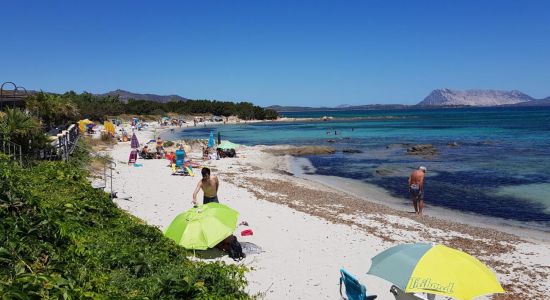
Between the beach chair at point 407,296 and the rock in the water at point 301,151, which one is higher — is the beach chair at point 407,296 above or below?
above

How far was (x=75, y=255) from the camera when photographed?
5188mm

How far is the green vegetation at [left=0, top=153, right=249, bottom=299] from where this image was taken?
3.69 m

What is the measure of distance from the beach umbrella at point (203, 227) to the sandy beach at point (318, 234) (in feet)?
2.83

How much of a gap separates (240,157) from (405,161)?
38.8 ft

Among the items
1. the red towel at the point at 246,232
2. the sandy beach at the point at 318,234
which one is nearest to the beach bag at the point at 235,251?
the sandy beach at the point at 318,234

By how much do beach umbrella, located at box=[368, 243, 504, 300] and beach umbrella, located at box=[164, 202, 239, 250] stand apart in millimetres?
3189

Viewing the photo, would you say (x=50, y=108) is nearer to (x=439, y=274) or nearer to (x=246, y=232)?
(x=246, y=232)

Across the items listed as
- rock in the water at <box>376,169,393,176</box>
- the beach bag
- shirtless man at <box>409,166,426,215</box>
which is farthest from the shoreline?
the beach bag

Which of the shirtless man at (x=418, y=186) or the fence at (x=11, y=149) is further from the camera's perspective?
the shirtless man at (x=418, y=186)

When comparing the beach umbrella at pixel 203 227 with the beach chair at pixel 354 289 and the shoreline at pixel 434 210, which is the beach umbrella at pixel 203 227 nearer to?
the beach chair at pixel 354 289

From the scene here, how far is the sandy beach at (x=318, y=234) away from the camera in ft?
26.4

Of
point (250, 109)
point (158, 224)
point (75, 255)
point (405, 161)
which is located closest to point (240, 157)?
point (405, 161)

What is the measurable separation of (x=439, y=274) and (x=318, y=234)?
5720mm

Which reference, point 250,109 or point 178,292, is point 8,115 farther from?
point 250,109
